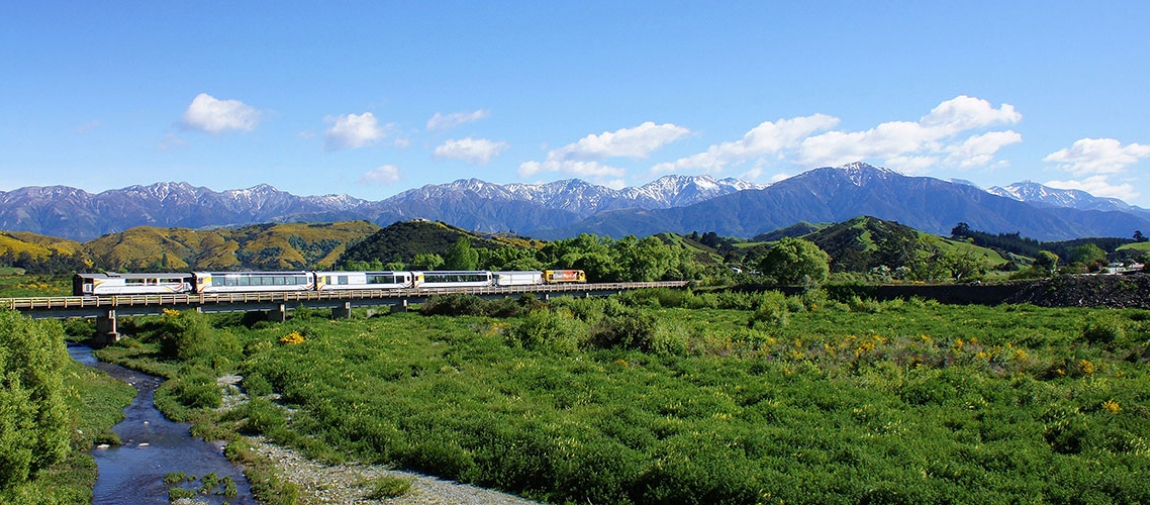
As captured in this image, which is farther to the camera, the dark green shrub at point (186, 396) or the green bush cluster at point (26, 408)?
the dark green shrub at point (186, 396)

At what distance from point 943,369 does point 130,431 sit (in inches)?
1334

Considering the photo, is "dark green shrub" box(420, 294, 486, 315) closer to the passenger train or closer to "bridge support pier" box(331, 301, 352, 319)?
"bridge support pier" box(331, 301, 352, 319)

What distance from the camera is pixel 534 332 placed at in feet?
133

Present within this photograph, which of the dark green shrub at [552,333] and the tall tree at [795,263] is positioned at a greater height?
the tall tree at [795,263]

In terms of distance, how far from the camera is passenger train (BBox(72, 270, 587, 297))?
2285 inches

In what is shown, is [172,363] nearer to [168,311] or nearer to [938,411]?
[168,311]

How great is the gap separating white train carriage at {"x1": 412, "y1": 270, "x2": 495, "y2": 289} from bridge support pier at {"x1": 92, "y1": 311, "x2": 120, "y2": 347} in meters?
33.4

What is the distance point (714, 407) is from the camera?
953 inches

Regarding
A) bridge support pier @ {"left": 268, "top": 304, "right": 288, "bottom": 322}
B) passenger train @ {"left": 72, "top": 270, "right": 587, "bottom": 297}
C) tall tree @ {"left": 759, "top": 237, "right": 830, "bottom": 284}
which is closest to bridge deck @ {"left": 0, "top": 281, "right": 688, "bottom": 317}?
bridge support pier @ {"left": 268, "top": 304, "right": 288, "bottom": 322}

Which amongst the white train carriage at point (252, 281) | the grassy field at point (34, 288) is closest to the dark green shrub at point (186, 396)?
the white train carriage at point (252, 281)

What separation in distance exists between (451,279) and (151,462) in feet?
217

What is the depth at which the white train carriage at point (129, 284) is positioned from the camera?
187 feet

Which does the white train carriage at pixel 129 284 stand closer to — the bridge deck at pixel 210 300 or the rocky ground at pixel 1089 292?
the bridge deck at pixel 210 300

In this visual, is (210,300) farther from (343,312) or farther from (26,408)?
(26,408)
